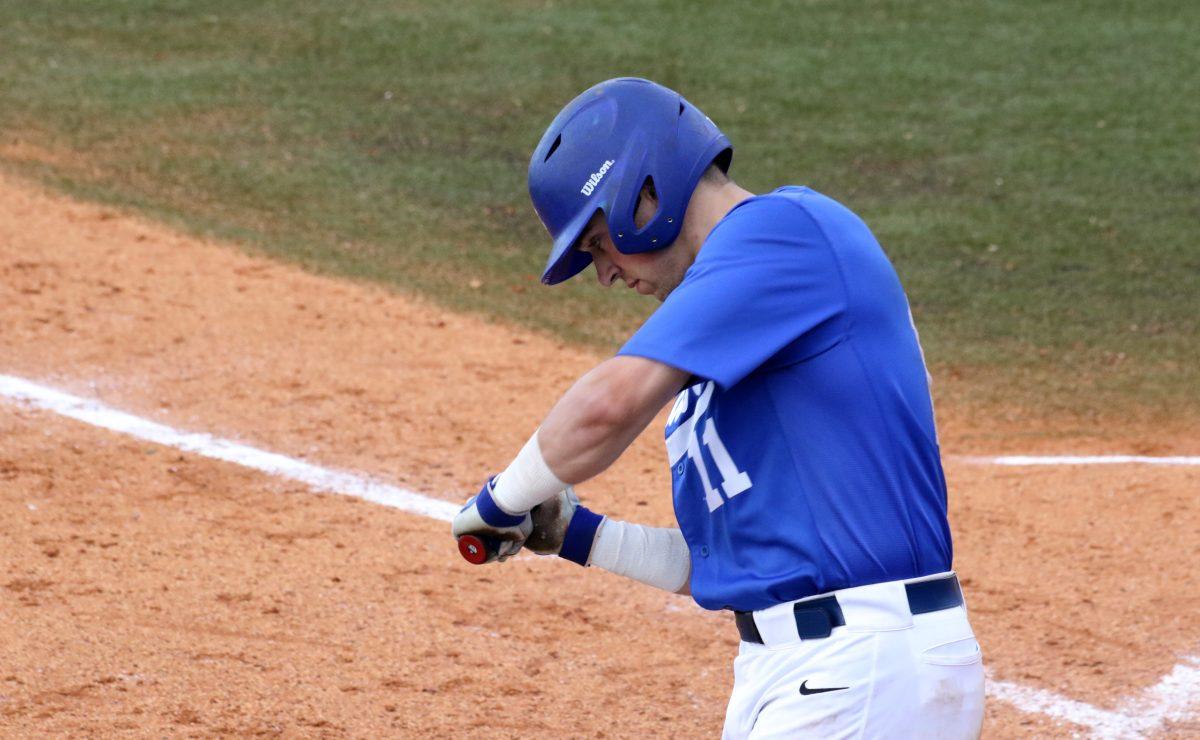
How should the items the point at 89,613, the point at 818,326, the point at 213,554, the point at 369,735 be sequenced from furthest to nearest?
1. the point at 213,554
2. the point at 89,613
3. the point at 369,735
4. the point at 818,326

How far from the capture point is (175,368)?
6.95 metres

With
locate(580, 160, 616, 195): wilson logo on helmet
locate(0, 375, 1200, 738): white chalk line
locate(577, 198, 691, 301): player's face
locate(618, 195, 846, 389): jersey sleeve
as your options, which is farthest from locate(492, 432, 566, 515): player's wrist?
locate(0, 375, 1200, 738): white chalk line

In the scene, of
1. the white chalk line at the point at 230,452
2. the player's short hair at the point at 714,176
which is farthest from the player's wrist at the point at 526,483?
the white chalk line at the point at 230,452

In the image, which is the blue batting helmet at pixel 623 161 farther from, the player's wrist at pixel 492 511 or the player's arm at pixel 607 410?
the player's wrist at pixel 492 511

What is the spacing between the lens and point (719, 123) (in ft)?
37.2

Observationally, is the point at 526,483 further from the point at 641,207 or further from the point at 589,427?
the point at 641,207

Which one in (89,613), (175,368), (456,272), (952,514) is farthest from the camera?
(456,272)

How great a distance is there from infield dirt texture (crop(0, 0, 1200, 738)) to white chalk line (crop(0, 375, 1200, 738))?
0.03 meters

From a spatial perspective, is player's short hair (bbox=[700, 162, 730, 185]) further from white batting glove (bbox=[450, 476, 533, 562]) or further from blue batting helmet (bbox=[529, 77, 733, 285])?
white batting glove (bbox=[450, 476, 533, 562])

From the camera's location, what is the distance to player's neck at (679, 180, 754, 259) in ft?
8.87

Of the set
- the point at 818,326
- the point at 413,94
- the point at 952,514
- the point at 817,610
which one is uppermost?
the point at 818,326

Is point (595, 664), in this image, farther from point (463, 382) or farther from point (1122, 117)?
point (1122, 117)

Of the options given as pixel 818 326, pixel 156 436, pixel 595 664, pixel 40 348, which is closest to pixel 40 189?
pixel 40 348

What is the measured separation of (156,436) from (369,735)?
7.93ft
